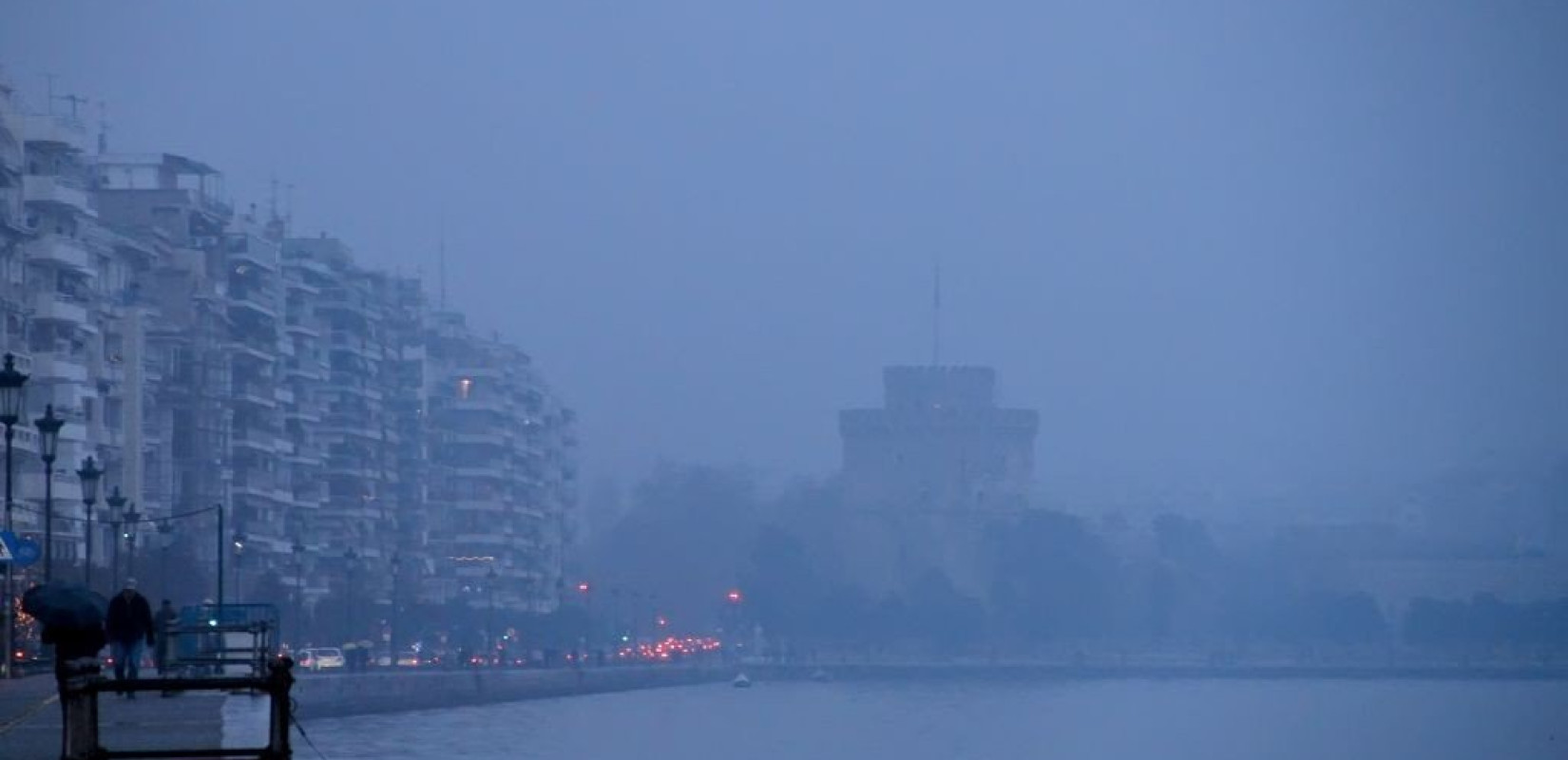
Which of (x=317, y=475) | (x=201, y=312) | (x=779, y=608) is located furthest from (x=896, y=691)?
(x=201, y=312)

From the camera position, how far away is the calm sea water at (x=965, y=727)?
5412cm

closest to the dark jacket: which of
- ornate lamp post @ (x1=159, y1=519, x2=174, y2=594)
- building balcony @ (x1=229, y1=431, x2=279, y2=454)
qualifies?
ornate lamp post @ (x1=159, y1=519, x2=174, y2=594)

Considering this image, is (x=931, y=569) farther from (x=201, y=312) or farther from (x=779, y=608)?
(x=201, y=312)

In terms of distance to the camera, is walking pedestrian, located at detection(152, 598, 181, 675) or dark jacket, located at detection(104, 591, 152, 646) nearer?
dark jacket, located at detection(104, 591, 152, 646)

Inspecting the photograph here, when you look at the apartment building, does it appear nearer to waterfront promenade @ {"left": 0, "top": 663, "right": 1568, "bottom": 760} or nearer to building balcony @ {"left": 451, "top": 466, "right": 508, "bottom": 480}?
building balcony @ {"left": 451, "top": 466, "right": 508, "bottom": 480}

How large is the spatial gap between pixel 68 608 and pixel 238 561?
5201 cm

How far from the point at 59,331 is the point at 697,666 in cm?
5255

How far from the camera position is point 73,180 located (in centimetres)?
5884

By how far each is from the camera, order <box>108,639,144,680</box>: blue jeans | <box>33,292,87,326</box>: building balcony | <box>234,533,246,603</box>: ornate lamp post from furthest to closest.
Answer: <box>234,533,246,603</box>: ornate lamp post < <box>33,292,87,326</box>: building balcony < <box>108,639,144,680</box>: blue jeans

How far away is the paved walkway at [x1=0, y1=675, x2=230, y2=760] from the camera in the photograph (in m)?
19.2

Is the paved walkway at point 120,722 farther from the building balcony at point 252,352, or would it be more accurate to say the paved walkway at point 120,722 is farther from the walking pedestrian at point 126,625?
the building balcony at point 252,352

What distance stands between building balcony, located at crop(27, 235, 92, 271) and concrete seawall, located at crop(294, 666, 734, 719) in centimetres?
984

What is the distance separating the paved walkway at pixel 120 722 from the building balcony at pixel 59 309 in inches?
1038

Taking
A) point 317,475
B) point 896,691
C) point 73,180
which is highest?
point 73,180
